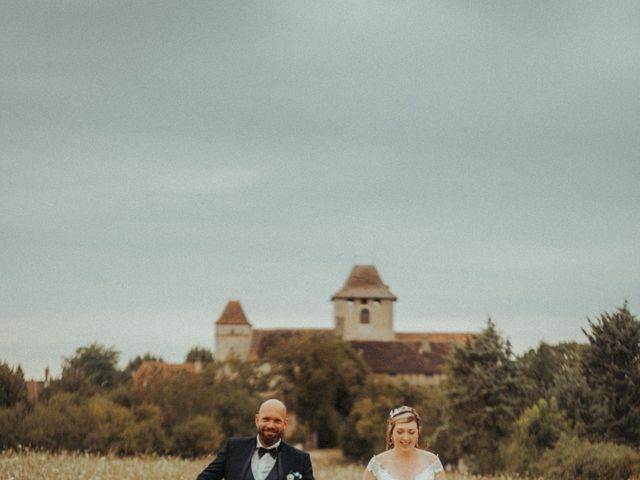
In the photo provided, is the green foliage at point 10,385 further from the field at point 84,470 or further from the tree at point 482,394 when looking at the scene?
the tree at point 482,394

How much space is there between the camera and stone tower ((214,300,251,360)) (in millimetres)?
124375

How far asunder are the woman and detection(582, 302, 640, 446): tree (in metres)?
22.6

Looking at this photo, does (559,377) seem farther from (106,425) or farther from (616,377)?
(106,425)

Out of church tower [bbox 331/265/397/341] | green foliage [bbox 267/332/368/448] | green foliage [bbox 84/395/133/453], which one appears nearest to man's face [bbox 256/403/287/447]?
green foliage [bbox 84/395/133/453]

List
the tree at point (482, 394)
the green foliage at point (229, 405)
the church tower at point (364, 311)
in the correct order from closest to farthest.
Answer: the tree at point (482, 394)
the green foliage at point (229, 405)
the church tower at point (364, 311)

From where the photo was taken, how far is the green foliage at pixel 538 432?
27.9m

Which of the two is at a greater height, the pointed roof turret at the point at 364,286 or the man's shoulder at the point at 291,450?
the pointed roof turret at the point at 364,286

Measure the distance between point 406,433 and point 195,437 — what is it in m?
22.7

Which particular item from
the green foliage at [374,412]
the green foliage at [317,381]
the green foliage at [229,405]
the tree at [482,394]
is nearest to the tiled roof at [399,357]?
the green foliage at [317,381]

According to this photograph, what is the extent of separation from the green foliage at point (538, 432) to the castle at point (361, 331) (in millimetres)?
86185

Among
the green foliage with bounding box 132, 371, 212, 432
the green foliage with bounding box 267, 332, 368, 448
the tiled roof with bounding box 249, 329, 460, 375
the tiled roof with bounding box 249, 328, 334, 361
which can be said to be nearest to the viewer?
the green foliage with bounding box 132, 371, 212, 432

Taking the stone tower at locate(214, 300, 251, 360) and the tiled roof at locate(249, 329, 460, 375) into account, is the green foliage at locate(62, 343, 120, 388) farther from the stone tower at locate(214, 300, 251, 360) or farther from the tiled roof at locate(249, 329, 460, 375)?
the stone tower at locate(214, 300, 251, 360)

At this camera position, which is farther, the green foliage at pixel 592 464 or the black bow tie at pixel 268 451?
the green foliage at pixel 592 464

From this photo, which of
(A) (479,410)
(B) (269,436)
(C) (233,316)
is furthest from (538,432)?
(C) (233,316)
